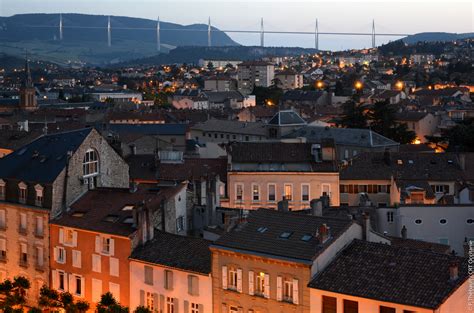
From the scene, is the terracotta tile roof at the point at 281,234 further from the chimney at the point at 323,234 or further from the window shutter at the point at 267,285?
the window shutter at the point at 267,285

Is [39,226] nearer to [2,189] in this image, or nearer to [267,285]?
[2,189]

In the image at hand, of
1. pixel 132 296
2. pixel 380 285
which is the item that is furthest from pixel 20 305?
pixel 380 285

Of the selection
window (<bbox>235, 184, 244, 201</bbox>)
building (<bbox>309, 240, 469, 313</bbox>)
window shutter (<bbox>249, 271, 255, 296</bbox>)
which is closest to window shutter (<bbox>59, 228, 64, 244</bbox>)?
window shutter (<bbox>249, 271, 255, 296</bbox>)

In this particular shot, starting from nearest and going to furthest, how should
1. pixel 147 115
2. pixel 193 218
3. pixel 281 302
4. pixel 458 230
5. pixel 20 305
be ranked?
pixel 281 302, pixel 20 305, pixel 193 218, pixel 458 230, pixel 147 115

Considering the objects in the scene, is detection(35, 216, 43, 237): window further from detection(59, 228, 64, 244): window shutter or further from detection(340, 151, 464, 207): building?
detection(340, 151, 464, 207): building

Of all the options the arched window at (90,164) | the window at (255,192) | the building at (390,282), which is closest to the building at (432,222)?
the window at (255,192)

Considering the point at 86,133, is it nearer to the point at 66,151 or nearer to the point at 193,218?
the point at 66,151
